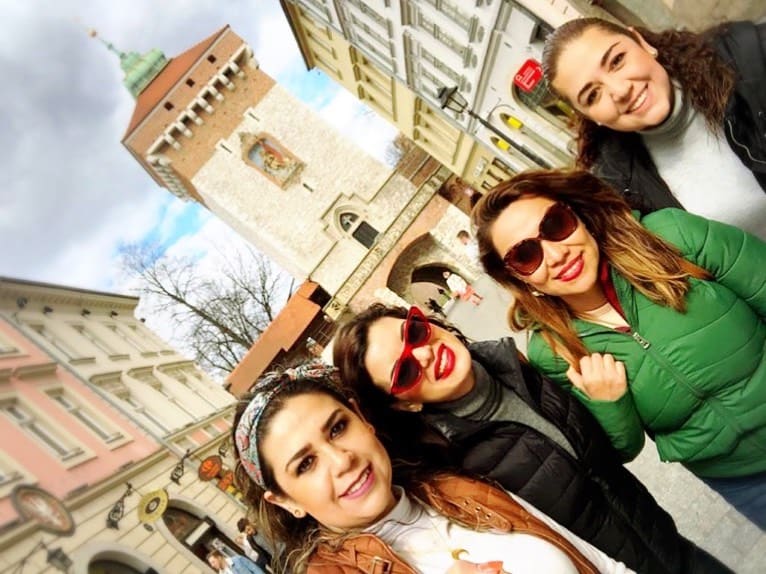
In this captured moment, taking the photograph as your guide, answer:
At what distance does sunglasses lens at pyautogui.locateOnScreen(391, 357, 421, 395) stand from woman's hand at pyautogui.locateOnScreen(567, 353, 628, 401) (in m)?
0.69

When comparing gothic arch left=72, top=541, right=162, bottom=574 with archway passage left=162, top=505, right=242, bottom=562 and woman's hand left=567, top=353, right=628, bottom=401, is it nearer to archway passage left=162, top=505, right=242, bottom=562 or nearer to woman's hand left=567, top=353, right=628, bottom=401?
archway passage left=162, top=505, right=242, bottom=562

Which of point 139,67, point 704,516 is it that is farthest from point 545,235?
point 139,67

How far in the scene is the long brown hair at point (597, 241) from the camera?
6.39 ft

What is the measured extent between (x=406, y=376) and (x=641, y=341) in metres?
0.98

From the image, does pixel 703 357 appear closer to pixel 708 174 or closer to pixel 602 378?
pixel 602 378

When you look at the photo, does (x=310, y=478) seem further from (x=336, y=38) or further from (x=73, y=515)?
(x=336, y=38)

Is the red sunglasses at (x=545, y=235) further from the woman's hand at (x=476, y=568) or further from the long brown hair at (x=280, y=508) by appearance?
the woman's hand at (x=476, y=568)

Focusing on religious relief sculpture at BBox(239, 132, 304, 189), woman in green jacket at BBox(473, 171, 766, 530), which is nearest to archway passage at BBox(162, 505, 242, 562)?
woman in green jacket at BBox(473, 171, 766, 530)

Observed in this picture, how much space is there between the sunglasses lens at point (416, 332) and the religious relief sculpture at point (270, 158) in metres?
19.3

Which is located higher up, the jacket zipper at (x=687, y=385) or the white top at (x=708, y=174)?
the white top at (x=708, y=174)

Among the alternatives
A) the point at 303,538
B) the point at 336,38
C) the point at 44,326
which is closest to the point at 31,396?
the point at 44,326

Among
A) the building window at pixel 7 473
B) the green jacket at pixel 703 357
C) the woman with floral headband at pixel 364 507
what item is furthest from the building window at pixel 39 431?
the green jacket at pixel 703 357

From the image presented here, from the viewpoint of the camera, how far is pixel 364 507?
1.66 m

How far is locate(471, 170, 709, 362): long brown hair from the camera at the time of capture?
6.39 feet
